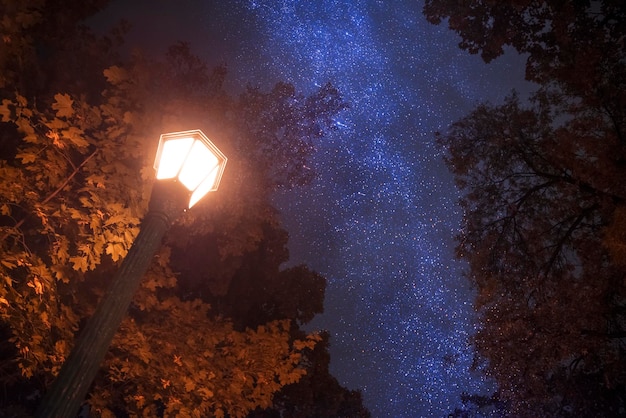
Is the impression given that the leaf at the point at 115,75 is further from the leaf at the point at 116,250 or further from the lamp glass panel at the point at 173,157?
the lamp glass panel at the point at 173,157

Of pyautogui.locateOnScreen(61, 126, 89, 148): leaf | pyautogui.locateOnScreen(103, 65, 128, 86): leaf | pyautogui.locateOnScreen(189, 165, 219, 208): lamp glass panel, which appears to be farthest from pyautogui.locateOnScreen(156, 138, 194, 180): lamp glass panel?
pyautogui.locateOnScreen(103, 65, 128, 86): leaf

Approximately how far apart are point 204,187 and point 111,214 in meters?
3.30

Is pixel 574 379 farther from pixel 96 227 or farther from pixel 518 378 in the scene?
pixel 96 227

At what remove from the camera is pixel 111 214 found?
6.79m

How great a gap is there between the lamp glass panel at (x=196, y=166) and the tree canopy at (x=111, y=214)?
96 cm

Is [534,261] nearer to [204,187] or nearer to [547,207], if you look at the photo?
[547,207]

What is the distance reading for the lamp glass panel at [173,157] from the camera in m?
3.96

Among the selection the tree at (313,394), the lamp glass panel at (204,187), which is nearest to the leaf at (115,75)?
the lamp glass panel at (204,187)

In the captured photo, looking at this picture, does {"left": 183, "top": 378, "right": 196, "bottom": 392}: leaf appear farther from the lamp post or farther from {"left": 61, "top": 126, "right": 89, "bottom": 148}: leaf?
the lamp post

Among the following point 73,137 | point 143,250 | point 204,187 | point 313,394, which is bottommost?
point 143,250

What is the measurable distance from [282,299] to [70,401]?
15290mm

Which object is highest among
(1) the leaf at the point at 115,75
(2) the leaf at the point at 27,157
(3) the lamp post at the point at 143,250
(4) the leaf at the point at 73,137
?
(1) the leaf at the point at 115,75

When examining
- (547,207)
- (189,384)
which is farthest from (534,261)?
(189,384)

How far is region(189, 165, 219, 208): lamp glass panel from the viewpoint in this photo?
4.06 m
